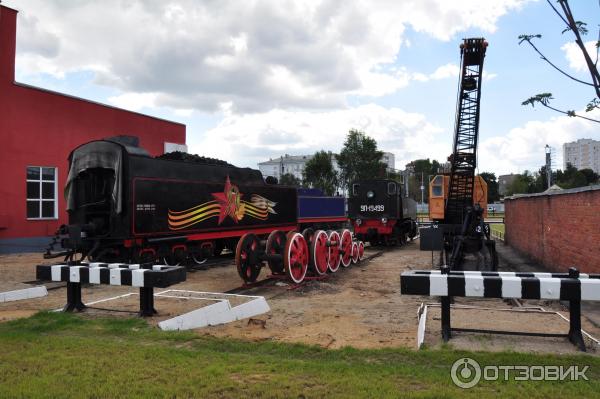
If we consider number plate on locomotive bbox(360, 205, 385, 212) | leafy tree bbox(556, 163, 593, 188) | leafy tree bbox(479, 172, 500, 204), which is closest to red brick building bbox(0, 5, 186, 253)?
number plate on locomotive bbox(360, 205, 385, 212)

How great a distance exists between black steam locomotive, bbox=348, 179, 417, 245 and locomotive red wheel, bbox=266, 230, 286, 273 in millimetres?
10406

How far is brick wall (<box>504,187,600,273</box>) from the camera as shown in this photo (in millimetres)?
9422

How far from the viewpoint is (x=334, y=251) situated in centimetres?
1204

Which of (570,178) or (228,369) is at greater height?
(570,178)

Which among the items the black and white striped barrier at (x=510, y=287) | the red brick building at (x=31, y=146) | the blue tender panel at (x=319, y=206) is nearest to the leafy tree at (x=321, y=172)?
the blue tender panel at (x=319, y=206)

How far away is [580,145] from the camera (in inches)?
4552

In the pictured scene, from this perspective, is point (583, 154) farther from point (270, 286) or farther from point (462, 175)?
point (270, 286)

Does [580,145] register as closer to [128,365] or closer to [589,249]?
[589,249]

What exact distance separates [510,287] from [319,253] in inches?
251

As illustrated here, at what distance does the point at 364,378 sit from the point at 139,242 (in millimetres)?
8624

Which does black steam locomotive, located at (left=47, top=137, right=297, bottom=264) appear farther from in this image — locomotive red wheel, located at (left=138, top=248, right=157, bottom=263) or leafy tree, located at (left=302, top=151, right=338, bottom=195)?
leafy tree, located at (left=302, top=151, right=338, bottom=195)

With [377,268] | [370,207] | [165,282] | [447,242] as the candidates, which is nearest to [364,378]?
[165,282]

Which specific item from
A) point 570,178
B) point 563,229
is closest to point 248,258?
point 563,229

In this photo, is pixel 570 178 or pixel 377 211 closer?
pixel 377 211
